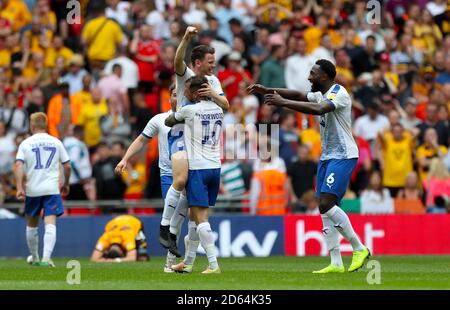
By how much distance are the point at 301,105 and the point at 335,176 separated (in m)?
1.29

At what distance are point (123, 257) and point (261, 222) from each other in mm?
4033

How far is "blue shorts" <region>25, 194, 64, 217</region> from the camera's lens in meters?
21.3

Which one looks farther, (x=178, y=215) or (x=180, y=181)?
(x=178, y=215)

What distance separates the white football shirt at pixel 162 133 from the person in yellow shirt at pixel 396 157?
28.7 ft

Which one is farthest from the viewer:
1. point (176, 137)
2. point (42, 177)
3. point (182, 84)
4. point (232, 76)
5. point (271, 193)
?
point (232, 76)

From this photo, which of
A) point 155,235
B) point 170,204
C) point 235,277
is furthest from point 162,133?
point 155,235

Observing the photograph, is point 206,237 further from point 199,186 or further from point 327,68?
point 327,68

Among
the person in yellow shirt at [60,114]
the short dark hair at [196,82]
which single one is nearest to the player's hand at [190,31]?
the short dark hair at [196,82]

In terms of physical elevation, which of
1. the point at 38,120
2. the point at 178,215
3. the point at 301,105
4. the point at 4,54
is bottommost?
the point at 178,215

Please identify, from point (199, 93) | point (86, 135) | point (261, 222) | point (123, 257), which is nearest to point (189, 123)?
point (199, 93)

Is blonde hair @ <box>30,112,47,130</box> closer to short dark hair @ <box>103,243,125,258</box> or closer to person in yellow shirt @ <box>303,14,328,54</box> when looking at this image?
short dark hair @ <box>103,243,125,258</box>

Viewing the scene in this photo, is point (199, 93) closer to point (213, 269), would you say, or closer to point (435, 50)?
point (213, 269)

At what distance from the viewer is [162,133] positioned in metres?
19.7

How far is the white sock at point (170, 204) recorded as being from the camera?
18.0 m
